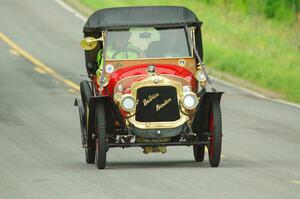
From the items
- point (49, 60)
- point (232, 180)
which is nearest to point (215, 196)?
point (232, 180)

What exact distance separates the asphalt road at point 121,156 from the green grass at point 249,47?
Answer: 1288 mm

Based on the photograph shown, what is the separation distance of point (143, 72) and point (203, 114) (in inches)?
36.8

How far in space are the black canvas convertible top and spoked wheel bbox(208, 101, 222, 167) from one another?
161 cm

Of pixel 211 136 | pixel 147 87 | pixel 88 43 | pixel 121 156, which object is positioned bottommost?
pixel 121 156

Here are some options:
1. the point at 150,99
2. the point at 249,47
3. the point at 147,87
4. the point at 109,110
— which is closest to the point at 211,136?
the point at 150,99

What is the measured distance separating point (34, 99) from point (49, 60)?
8.64 metres

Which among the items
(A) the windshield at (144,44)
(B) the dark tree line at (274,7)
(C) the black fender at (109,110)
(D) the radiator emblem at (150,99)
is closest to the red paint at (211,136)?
(D) the radiator emblem at (150,99)

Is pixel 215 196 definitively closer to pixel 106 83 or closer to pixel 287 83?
pixel 106 83

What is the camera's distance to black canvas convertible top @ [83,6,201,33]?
48.5ft

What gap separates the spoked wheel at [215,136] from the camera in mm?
13625

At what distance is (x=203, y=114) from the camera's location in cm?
1392

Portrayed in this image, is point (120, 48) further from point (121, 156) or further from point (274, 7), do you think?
point (274, 7)

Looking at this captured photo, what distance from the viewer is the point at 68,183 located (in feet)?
39.8

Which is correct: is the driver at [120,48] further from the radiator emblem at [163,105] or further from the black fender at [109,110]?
the radiator emblem at [163,105]
